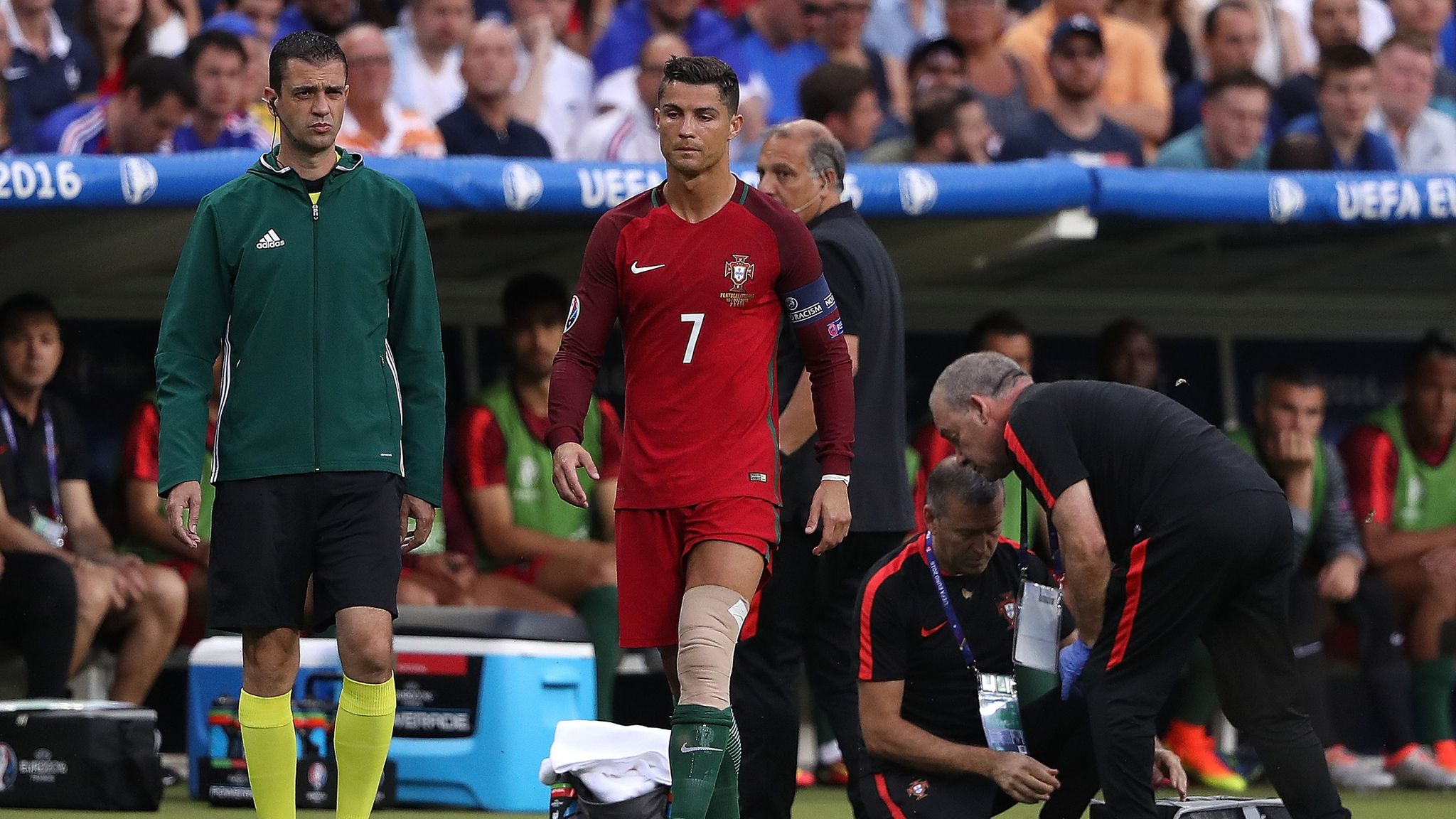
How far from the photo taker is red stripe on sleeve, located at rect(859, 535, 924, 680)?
5.57 metres

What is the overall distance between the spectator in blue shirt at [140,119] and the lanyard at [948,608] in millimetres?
3727

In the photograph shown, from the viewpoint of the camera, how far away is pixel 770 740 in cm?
561

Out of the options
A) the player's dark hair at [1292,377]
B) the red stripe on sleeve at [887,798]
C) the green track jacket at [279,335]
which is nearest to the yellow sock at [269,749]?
the green track jacket at [279,335]

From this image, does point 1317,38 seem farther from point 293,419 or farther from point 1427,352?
point 293,419

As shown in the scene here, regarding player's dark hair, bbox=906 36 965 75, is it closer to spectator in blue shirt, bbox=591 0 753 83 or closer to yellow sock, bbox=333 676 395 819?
spectator in blue shirt, bbox=591 0 753 83

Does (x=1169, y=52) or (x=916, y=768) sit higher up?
(x=1169, y=52)

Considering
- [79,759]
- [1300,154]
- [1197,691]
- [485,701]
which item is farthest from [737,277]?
[1300,154]

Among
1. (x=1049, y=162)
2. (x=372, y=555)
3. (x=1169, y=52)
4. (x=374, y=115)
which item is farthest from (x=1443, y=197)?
(x=372, y=555)

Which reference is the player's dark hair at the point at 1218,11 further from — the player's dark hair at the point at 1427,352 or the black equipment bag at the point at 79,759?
the black equipment bag at the point at 79,759

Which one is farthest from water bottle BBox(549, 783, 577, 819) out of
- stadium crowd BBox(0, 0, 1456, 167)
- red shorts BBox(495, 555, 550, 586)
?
stadium crowd BBox(0, 0, 1456, 167)

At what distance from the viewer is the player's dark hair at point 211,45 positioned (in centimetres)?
839

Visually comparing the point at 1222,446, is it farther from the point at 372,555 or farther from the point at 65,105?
the point at 65,105

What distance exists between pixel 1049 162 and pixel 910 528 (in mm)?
2714

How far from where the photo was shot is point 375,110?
9023mm
